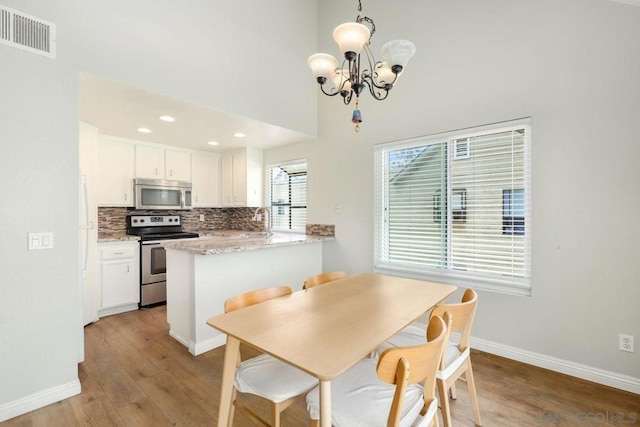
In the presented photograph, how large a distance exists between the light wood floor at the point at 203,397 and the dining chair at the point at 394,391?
2.41ft

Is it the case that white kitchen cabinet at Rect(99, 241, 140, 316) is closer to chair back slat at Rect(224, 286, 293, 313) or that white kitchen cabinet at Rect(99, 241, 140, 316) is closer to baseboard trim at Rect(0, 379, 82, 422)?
baseboard trim at Rect(0, 379, 82, 422)

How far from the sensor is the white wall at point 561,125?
2.09 m

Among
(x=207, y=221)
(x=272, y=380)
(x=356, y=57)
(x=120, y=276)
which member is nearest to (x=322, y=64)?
(x=356, y=57)

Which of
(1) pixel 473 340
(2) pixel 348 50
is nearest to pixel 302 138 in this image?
(2) pixel 348 50

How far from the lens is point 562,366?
2.32 metres

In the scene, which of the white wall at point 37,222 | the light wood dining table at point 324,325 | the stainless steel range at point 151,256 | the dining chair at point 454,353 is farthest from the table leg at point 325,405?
the stainless steel range at point 151,256

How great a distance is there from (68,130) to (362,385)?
2438 millimetres

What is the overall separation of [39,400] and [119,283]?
1.82 m

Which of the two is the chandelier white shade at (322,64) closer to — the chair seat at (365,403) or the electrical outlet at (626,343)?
the chair seat at (365,403)

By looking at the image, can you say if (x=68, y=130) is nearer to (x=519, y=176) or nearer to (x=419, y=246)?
(x=419, y=246)

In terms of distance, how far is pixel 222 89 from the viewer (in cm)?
288

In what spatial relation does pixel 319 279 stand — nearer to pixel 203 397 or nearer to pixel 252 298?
pixel 252 298

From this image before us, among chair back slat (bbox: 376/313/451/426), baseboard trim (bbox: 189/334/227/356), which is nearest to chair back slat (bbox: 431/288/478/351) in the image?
chair back slat (bbox: 376/313/451/426)

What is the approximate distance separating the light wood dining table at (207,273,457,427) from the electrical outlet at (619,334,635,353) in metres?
1.34
